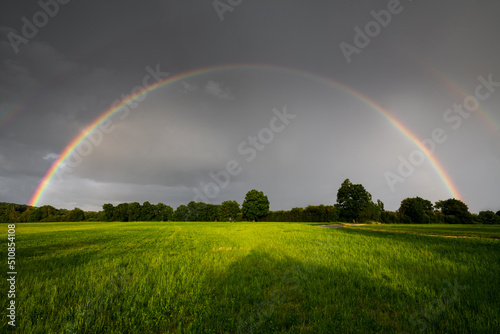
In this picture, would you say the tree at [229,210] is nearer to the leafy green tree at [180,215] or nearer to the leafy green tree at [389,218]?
the leafy green tree at [180,215]

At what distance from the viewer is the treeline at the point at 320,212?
64.1 metres

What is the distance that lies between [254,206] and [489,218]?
280 ft

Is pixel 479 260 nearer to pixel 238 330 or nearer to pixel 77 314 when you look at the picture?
pixel 238 330

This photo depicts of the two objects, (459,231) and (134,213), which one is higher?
(134,213)

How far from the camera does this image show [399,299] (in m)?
4.54

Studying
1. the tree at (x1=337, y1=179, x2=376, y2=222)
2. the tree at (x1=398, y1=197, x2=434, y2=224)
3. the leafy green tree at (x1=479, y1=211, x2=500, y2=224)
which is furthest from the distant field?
the leafy green tree at (x1=479, y1=211, x2=500, y2=224)

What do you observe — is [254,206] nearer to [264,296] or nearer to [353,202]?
[353,202]

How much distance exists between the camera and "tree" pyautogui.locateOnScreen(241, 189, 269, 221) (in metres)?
80.7

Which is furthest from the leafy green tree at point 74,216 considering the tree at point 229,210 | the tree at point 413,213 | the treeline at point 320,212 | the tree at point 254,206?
the tree at point 413,213

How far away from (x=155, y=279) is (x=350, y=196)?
6859cm

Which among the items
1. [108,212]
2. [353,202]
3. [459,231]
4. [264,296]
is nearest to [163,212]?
[108,212]

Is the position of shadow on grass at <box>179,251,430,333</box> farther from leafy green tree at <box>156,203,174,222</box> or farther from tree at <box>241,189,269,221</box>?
leafy green tree at <box>156,203,174,222</box>

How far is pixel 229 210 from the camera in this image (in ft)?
346

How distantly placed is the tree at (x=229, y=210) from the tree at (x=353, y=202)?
55460mm
